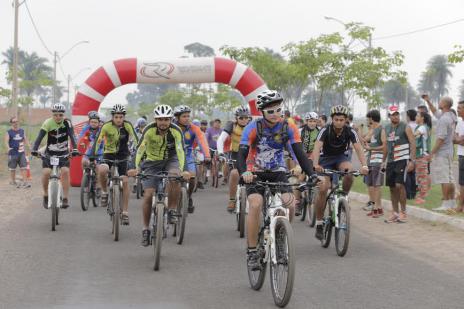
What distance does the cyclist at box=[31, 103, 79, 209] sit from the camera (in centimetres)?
1284

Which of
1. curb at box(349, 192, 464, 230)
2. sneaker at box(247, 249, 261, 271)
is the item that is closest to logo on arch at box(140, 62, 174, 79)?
curb at box(349, 192, 464, 230)

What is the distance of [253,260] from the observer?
739 cm

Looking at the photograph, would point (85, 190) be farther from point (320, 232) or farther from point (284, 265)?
point (284, 265)

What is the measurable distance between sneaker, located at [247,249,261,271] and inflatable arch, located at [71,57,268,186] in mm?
14827

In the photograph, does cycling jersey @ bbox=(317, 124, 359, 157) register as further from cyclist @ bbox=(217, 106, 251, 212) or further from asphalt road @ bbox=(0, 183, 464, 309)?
cyclist @ bbox=(217, 106, 251, 212)

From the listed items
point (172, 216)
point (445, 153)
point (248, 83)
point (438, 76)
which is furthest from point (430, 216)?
point (438, 76)

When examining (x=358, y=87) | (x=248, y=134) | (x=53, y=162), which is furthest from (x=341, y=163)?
(x=358, y=87)

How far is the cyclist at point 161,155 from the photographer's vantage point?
9.47 meters

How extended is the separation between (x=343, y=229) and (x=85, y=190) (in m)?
6.97

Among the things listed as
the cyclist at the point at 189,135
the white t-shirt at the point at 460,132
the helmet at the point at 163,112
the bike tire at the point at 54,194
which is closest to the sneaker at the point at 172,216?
the helmet at the point at 163,112

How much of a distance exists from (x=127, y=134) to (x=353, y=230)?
13.8 feet

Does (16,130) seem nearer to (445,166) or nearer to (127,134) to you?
(127,134)

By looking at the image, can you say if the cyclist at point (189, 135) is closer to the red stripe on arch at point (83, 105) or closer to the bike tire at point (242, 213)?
the bike tire at point (242, 213)

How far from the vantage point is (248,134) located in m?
7.95
